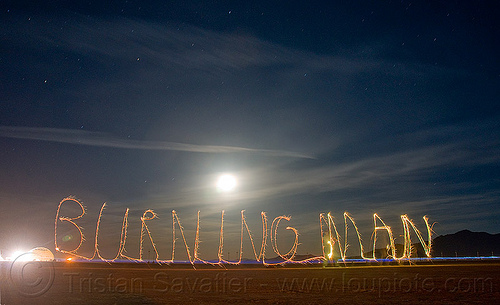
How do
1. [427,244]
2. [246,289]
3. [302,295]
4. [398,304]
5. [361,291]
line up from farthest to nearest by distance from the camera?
[427,244], [246,289], [361,291], [302,295], [398,304]

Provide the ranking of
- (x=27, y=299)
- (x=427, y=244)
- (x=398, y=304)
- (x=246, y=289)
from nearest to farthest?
(x=398, y=304), (x=27, y=299), (x=246, y=289), (x=427, y=244)

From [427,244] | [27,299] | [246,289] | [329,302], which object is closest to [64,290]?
[27,299]

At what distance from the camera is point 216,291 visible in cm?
2272

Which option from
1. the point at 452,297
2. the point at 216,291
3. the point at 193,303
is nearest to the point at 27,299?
the point at 193,303

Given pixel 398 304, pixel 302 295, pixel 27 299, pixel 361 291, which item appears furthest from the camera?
pixel 361 291

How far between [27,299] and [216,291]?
9101 mm

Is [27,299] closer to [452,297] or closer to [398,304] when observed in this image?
[398,304]

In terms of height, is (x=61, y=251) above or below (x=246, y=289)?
above

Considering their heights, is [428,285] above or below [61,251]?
below

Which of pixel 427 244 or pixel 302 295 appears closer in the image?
pixel 302 295

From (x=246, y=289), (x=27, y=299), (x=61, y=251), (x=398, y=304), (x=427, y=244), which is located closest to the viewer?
(x=398, y=304)

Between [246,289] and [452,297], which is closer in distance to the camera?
[452,297]

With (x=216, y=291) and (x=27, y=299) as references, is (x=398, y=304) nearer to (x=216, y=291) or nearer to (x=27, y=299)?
(x=216, y=291)

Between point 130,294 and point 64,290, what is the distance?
4762 mm
